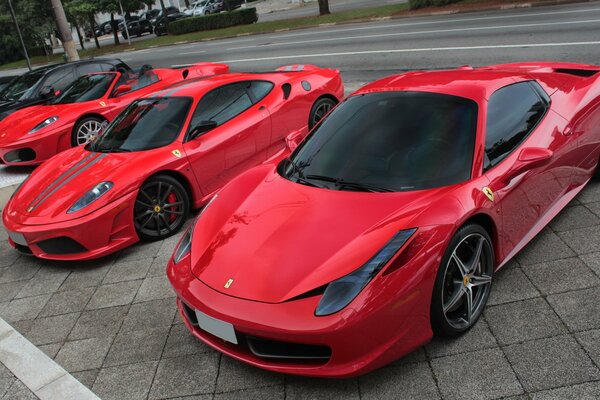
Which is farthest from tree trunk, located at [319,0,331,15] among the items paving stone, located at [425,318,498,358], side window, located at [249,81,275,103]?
paving stone, located at [425,318,498,358]

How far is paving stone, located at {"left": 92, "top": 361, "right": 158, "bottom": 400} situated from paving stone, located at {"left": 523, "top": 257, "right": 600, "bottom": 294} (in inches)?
97.5

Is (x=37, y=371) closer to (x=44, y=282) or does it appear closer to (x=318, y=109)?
(x=44, y=282)

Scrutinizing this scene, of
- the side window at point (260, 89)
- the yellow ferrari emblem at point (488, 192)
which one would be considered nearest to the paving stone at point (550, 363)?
the yellow ferrari emblem at point (488, 192)

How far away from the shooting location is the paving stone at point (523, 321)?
3062mm

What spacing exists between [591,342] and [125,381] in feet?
8.60

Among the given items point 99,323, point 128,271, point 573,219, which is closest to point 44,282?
point 128,271

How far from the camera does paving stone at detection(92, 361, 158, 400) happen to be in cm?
312

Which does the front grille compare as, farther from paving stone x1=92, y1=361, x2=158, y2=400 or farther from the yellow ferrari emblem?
the yellow ferrari emblem

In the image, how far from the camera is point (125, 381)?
10.6 ft

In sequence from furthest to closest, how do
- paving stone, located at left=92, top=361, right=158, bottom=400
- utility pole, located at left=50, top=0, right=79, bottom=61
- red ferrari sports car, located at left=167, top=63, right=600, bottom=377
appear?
utility pole, located at left=50, top=0, right=79, bottom=61 → paving stone, located at left=92, top=361, right=158, bottom=400 → red ferrari sports car, located at left=167, top=63, right=600, bottom=377

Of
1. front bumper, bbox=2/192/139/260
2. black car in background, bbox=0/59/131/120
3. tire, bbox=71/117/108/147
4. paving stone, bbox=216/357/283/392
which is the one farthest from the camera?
black car in background, bbox=0/59/131/120

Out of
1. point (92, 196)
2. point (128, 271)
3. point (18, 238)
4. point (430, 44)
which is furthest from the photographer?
point (430, 44)

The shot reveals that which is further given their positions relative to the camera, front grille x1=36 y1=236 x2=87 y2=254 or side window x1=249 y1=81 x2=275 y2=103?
side window x1=249 y1=81 x2=275 y2=103

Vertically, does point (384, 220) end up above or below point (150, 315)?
above
